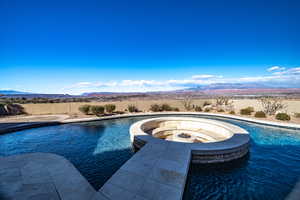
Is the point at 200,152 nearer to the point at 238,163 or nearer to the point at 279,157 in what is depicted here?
the point at 238,163

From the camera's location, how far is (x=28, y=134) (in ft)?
30.2

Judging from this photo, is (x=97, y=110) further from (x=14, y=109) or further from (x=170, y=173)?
(x=170, y=173)

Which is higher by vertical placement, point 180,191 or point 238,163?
point 180,191

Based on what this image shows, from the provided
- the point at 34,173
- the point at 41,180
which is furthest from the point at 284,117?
the point at 34,173

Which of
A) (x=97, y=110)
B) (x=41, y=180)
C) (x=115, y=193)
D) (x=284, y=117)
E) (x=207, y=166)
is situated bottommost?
(x=207, y=166)

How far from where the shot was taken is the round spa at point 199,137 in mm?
5406

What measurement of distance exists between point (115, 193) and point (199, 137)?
695cm

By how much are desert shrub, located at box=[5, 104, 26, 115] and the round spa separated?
1773cm

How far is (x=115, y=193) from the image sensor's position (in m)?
3.17

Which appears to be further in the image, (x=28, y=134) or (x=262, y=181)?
(x=28, y=134)

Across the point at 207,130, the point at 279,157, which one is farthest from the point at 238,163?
the point at 207,130

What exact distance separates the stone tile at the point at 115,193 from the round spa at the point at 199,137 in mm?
2934

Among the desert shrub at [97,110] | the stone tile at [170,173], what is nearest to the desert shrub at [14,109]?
the desert shrub at [97,110]

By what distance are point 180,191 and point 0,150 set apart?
9437 millimetres
